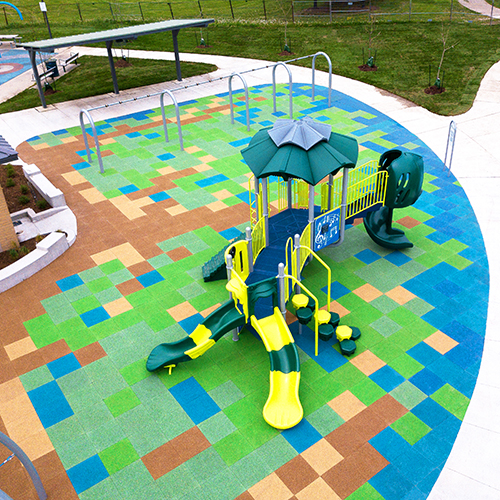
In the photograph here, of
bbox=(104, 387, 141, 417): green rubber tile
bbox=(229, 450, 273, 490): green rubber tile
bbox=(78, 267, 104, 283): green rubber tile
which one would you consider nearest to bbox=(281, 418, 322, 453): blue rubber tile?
bbox=(229, 450, 273, 490): green rubber tile

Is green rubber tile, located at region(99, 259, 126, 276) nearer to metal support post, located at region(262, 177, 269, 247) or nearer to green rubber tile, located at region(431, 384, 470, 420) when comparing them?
metal support post, located at region(262, 177, 269, 247)

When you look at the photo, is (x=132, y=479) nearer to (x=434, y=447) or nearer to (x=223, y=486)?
(x=223, y=486)

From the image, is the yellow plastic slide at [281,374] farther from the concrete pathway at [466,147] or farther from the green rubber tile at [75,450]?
the green rubber tile at [75,450]

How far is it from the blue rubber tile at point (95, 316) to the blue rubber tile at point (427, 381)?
591 cm

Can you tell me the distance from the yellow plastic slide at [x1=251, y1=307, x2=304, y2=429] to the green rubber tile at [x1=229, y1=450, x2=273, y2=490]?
1.97 feet

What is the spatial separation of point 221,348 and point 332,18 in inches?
1219

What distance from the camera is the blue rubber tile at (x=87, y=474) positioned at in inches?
285

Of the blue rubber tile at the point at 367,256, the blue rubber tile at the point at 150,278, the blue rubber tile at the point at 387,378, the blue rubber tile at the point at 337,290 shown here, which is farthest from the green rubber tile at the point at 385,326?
the blue rubber tile at the point at 150,278

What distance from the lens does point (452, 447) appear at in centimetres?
746

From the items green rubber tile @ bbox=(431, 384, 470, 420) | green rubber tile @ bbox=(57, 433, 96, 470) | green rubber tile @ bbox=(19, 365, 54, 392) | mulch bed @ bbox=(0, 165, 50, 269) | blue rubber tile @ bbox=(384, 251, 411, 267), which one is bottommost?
green rubber tile @ bbox=(431, 384, 470, 420)

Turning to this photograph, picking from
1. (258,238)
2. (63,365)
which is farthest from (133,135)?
(63,365)

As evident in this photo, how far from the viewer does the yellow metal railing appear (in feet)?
33.9

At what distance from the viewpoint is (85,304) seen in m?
10.6

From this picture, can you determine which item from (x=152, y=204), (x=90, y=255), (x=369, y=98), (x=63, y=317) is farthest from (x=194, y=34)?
(x=63, y=317)
